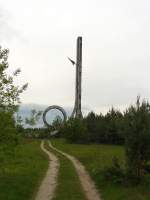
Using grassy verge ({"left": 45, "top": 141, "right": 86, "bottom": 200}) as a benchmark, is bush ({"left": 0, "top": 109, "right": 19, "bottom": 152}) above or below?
above

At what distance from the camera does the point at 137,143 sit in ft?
97.3

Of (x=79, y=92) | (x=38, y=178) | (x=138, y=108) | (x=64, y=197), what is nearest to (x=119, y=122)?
(x=138, y=108)

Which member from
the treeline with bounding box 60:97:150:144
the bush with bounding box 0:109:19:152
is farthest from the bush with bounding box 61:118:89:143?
the bush with bounding box 0:109:19:152

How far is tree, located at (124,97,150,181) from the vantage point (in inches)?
1161

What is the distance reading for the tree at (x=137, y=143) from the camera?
29.5 meters

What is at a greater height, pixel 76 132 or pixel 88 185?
pixel 76 132

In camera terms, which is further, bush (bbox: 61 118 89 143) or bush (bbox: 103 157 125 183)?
bush (bbox: 61 118 89 143)

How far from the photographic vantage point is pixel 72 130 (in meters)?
111

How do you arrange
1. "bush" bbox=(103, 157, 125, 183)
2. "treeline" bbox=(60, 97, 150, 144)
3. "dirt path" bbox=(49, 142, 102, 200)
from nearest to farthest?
"dirt path" bbox=(49, 142, 102, 200) < "bush" bbox=(103, 157, 125, 183) < "treeline" bbox=(60, 97, 150, 144)

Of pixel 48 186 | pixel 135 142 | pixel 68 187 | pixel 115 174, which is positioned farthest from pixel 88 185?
pixel 135 142

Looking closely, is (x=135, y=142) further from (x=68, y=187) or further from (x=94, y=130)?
(x=94, y=130)

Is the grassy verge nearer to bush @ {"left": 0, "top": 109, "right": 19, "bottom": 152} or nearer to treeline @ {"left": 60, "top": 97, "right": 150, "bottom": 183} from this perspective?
treeline @ {"left": 60, "top": 97, "right": 150, "bottom": 183}

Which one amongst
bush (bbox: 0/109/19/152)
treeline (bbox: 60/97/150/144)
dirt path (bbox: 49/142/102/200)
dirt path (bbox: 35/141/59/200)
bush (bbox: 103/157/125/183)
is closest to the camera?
dirt path (bbox: 35/141/59/200)

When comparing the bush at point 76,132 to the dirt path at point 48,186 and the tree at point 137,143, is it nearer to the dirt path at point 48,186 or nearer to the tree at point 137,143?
the dirt path at point 48,186
